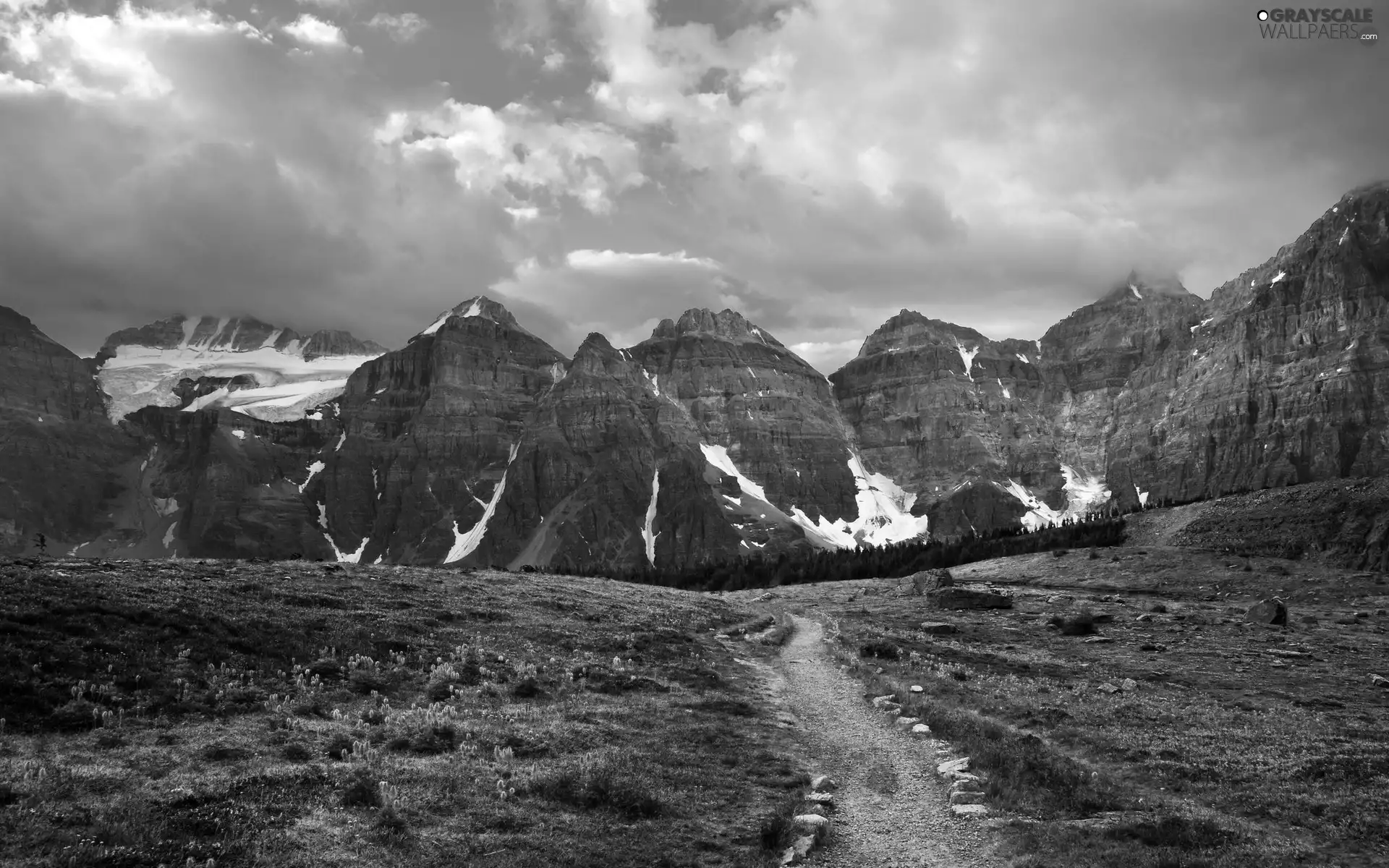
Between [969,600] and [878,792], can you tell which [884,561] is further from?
[878,792]

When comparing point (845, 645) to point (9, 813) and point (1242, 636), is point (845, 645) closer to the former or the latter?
point (1242, 636)

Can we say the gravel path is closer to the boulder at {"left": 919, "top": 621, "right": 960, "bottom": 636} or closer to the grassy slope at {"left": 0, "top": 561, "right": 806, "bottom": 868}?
the grassy slope at {"left": 0, "top": 561, "right": 806, "bottom": 868}

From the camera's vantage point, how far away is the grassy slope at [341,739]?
47.2ft

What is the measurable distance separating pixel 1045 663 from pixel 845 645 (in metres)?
8.99

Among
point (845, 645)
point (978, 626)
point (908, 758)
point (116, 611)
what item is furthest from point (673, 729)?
point (978, 626)

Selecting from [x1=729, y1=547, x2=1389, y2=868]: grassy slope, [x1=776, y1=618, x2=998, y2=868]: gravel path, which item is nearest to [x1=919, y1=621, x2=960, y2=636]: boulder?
[x1=729, y1=547, x2=1389, y2=868]: grassy slope

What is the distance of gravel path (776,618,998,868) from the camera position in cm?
1566

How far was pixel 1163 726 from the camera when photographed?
2473 cm

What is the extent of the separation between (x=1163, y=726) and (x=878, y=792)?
10538mm

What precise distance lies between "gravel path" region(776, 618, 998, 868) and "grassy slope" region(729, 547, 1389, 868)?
1036 mm

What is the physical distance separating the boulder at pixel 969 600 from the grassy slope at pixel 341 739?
33.8 meters

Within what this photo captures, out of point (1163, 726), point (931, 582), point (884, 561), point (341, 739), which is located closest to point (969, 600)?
point (931, 582)

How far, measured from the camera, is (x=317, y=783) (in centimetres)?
1680

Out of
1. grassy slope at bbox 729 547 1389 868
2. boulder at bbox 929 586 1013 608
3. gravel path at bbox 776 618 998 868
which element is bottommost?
gravel path at bbox 776 618 998 868
